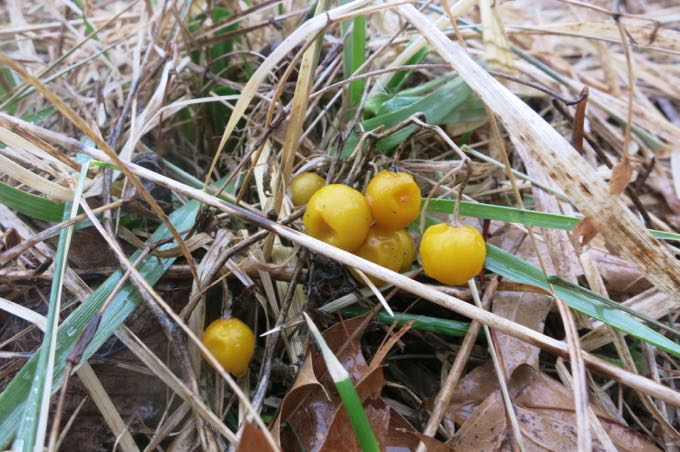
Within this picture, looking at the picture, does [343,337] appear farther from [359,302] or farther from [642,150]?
[642,150]

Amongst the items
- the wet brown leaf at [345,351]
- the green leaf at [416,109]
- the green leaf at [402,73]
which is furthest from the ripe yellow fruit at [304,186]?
the green leaf at [402,73]

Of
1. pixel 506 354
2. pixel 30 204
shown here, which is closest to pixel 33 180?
pixel 30 204

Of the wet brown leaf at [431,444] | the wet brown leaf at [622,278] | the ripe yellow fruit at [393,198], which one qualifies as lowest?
the wet brown leaf at [431,444]

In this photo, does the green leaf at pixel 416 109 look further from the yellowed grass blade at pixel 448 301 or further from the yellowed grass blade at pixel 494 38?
the yellowed grass blade at pixel 448 301

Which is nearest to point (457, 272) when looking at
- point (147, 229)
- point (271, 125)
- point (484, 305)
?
point (484, 305)

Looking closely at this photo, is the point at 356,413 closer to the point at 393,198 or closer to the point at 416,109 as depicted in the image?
the point at 393,198

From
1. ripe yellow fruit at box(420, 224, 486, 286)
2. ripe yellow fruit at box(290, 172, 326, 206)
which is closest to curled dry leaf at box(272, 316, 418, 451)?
ripe yellow fruit at box(420, 224, 486, 286)
